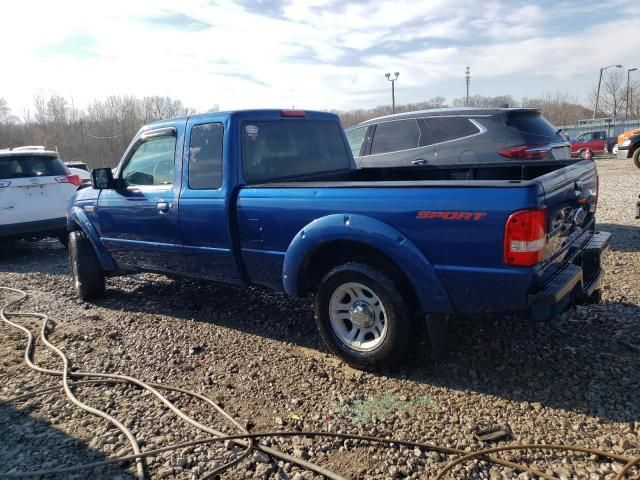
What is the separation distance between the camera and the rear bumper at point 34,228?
7969 millimetres

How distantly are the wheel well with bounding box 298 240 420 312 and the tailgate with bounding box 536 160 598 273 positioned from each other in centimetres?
89

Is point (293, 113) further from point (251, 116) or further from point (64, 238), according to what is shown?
point (64, 238)

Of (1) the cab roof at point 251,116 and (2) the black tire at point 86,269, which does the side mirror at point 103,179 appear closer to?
(1) the cab roof at point 251,116

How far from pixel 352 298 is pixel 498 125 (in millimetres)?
4516

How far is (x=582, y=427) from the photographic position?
2910 millimetres

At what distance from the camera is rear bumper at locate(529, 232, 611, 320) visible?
2.95 m

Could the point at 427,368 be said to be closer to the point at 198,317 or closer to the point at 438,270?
the point at 438,270

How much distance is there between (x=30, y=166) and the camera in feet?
27.3

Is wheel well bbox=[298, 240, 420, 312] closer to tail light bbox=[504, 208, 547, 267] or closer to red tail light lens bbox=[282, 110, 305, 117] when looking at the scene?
tail light bbox=[504, 208, 547, 267]

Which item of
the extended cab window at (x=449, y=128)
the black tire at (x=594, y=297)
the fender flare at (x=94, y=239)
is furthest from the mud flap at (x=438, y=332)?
the extended cab window at (x=449, y=128)

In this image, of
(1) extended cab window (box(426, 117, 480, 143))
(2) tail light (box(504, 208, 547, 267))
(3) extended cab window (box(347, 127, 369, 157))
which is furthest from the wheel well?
(3) extended cab window (box(347, 127, 369, 157))

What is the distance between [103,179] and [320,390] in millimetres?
3140


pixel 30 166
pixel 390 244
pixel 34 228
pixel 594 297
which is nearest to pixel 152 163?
pixel 390 244

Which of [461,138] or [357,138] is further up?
[357,138]
